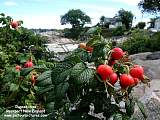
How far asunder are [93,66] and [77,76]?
0.61 feet

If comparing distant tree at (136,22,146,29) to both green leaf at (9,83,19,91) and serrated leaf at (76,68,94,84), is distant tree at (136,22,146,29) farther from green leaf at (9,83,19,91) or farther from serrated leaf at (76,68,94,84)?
serrated leaf at (76,68,94,84)

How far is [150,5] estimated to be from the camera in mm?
45250

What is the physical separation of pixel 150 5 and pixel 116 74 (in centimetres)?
4400

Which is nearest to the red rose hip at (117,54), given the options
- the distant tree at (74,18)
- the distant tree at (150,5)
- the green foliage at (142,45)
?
the green foliage at (142,45)

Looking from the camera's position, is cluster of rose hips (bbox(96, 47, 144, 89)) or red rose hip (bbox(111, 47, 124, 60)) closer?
cluster of rose hips (bbox(96, 47, 144, 89))

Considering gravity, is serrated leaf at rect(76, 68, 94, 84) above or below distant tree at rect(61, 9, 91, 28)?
above

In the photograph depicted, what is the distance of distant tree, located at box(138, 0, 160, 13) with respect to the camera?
44406 millimetres

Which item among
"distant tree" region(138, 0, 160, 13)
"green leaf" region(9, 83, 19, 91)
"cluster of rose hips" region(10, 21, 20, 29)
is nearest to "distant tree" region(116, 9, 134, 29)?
"distant tree" region(138, 0, 160, 13)

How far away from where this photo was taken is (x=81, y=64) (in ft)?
7.34

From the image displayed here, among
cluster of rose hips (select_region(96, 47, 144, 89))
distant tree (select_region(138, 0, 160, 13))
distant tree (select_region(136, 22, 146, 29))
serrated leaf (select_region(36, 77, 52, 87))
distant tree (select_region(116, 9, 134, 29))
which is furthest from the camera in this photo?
distant tree (select_region(116, 9, 134, 29))

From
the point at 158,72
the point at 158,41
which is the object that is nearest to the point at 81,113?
the point at 158,72

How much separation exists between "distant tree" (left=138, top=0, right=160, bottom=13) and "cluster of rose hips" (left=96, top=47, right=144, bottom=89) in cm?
4258

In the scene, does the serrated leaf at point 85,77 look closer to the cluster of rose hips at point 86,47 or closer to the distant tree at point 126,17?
the cluster of rose hips at point 86,47

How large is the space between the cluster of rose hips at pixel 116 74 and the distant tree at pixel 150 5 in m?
42.6
